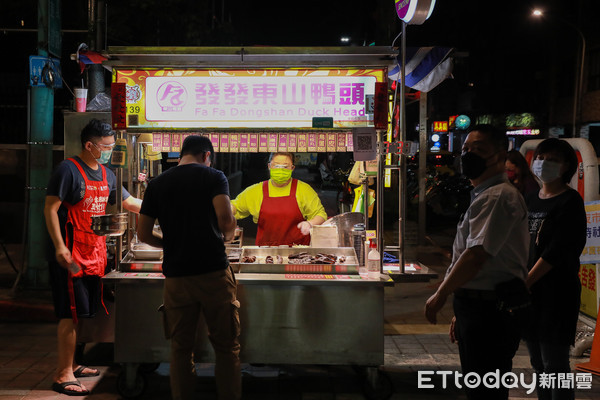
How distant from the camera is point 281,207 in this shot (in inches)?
243

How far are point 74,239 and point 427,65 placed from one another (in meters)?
5.75

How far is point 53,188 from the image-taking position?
4770mm

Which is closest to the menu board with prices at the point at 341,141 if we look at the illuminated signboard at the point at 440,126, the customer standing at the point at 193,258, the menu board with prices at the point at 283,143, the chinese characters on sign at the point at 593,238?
the menu board with prices at the point at 283,143

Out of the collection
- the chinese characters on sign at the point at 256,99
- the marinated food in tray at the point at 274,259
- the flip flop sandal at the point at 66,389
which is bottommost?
the flip flop sandal at the point at 66,389

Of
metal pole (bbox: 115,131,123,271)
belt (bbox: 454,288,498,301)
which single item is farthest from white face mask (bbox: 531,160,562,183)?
metal pole (bbox: 115,131,123,271)

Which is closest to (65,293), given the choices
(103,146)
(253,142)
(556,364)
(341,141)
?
(103,146)

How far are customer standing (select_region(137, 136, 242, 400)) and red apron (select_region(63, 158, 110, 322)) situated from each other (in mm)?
1058

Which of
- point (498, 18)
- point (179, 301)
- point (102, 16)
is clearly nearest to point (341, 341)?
point (179, 301)

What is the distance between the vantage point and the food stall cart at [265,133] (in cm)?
470

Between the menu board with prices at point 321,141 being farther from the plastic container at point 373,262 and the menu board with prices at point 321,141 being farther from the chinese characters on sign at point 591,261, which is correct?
the chinese characters on sign at point 591,261

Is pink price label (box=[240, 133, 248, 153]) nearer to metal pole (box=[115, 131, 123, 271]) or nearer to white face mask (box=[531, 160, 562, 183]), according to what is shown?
metal pole (box=[115, 131, 123, 271])

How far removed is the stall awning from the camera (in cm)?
822

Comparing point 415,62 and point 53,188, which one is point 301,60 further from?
point 415,62

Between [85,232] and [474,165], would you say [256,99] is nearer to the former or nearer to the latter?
[85,232]
